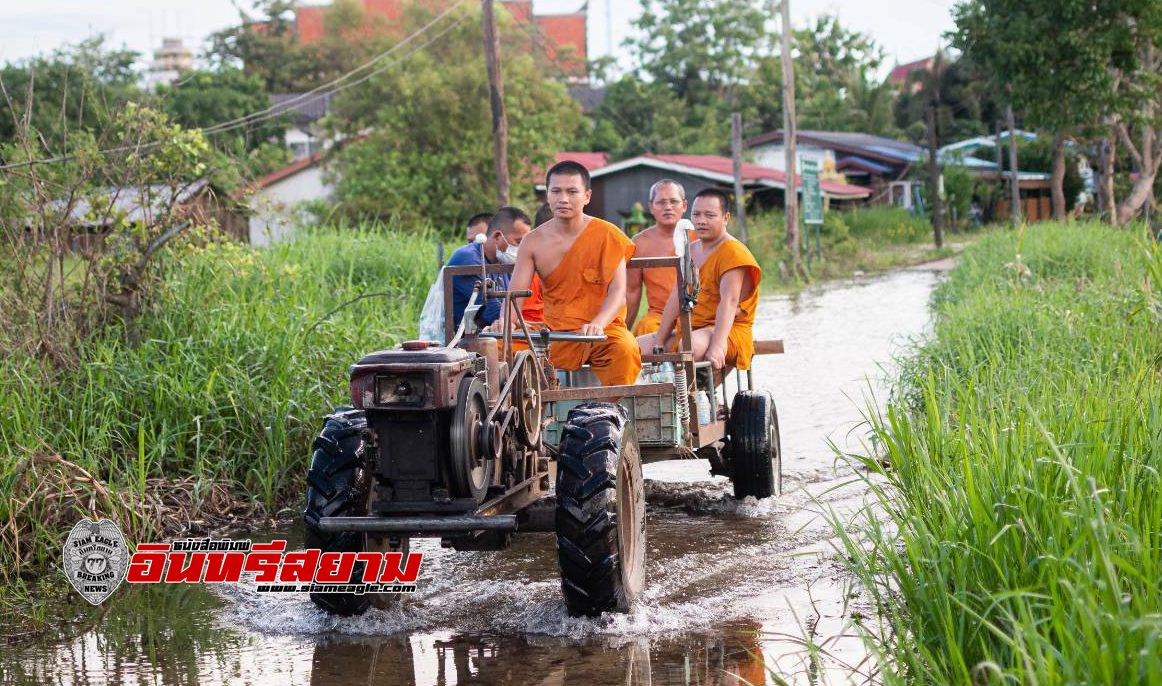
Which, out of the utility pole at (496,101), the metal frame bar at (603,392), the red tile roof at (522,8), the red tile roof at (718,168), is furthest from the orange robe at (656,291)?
the red tile roof at (522,8)

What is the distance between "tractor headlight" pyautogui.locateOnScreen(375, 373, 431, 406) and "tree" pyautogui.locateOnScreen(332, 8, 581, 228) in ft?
90.5

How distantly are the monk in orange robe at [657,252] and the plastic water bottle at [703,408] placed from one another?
1.03 m

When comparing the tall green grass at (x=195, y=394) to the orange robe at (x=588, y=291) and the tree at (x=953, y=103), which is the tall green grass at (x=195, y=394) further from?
the tree at (x=953, y=103)

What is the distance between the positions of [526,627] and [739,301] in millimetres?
3257

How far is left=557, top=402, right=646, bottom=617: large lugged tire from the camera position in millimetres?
5664

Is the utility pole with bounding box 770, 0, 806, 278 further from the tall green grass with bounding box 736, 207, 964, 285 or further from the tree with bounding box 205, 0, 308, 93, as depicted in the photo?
the tree with bounding box 205, 0, 308, 93

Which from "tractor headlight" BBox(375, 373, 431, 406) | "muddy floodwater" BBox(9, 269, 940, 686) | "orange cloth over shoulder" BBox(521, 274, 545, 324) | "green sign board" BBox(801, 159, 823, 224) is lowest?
"muddy floodwater" BBox(9, 269, 940, 686)

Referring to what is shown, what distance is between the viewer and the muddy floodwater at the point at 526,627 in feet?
17.8

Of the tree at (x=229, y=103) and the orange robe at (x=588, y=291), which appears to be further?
the tree at (x=229, y=103)

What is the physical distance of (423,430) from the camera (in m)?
5.56

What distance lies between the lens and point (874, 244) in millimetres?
40875

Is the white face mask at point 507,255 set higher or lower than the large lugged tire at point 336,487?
higher

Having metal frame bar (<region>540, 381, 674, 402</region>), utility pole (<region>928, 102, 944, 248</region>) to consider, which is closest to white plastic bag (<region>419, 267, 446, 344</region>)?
metal frame bar (<region>540, 381, 674, 402</region>)

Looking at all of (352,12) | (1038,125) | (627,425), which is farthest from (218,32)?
(627,425)
